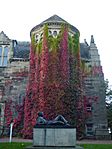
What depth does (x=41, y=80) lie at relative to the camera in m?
24.7

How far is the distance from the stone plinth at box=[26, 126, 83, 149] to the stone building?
12.4 m

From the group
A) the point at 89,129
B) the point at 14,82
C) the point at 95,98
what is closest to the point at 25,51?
the point at 14,82

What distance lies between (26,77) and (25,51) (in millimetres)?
4212

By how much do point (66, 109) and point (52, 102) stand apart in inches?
59.1

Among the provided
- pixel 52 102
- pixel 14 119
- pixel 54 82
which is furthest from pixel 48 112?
pixel 14 119

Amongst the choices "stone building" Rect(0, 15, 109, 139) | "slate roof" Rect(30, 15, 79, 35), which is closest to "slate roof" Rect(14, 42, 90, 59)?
"stone building" Rect(0, 15, 109, 139)

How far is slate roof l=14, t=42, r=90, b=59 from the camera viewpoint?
31031 mm

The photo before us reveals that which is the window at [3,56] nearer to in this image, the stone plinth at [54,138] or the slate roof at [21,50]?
the slate roof at [21,50]

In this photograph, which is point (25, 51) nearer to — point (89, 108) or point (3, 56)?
point (3, 56)

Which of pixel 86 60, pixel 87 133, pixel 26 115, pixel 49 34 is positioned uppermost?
pixel 49 34

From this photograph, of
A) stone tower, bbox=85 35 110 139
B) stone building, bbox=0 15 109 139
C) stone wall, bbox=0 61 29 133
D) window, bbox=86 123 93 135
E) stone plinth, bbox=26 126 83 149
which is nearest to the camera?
stone plinth, bbox=26 126 83 149

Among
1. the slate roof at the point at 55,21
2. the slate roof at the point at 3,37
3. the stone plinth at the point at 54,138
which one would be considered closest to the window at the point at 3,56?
the slate roof at the point at 3,37

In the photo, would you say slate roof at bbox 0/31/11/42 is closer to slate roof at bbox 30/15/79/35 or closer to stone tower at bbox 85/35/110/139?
slate roof at bbox 30/15/79/35

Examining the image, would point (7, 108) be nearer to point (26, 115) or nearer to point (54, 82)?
point (26, 115)
